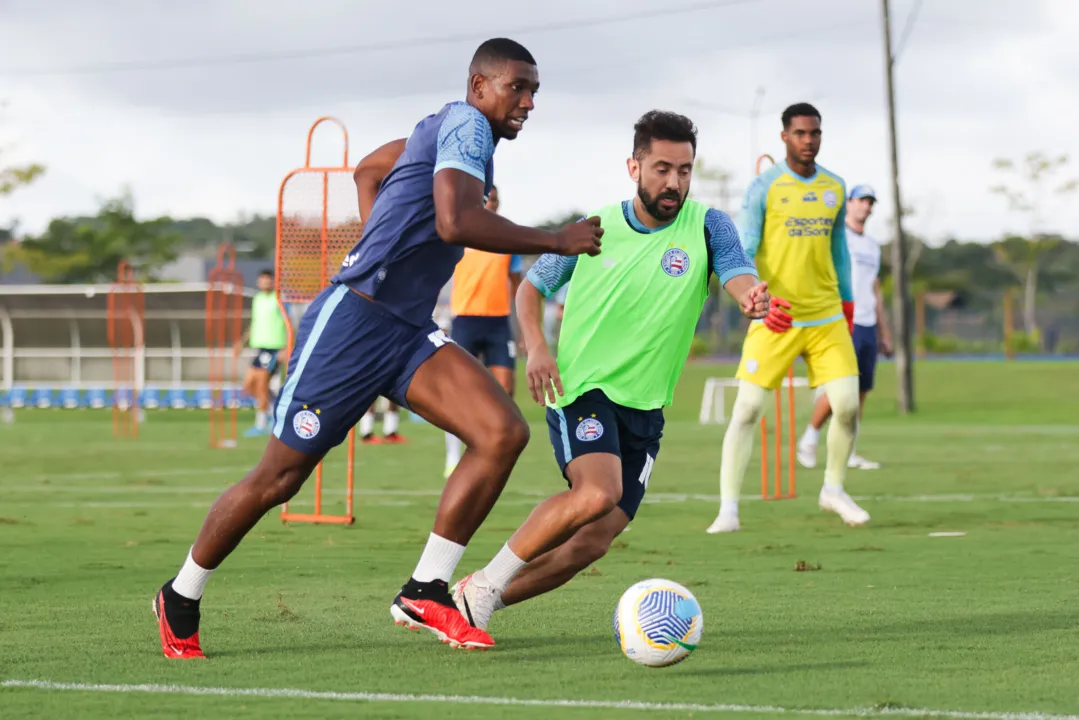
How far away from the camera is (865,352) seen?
15.9 m

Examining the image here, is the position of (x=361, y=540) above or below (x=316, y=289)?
below

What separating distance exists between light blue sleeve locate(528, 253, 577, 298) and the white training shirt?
984 centimetres

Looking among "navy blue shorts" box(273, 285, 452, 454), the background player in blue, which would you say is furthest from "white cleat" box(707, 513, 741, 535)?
"navy blue shorts" box(273, 285, 452, 454)

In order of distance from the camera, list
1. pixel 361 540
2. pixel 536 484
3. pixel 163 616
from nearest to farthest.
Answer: pixel 163 616
pixel 361 540
pixel 536 484

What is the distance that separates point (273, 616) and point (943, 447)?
14.2 meters

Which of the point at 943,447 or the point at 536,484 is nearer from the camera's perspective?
the point at 536,484

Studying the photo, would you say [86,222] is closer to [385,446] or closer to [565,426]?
[385,446]

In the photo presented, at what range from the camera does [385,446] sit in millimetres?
20891

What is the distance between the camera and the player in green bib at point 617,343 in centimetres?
602

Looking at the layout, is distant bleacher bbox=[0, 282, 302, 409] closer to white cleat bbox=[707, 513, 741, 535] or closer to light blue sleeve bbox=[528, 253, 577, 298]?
white cleat bbox=[707, 513, 741, 535]

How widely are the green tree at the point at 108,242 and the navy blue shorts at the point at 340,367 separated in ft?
233

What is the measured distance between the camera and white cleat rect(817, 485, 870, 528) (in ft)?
35.0

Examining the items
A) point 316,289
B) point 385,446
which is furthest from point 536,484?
point 385,446

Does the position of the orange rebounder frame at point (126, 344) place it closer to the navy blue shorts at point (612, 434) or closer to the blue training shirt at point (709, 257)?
the blue training shirt at point (709, 257)
